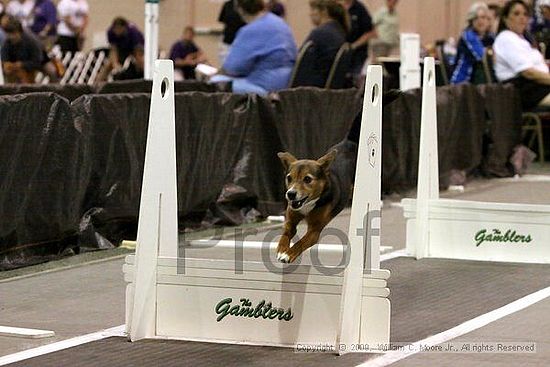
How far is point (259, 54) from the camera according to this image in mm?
11984

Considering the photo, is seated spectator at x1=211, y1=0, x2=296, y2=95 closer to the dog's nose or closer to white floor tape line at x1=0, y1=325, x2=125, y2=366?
white floor tape line at x1=0, y1=325, x2=125, y2=366

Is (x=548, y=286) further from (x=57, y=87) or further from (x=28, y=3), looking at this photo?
(x=28, y=3)

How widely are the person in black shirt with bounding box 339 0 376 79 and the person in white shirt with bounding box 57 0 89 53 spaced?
6550 mm

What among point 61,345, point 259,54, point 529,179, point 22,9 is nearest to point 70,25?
point 22,9

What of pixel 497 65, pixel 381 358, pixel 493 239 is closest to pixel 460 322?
pixel 381 358

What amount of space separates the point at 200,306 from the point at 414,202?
274cm

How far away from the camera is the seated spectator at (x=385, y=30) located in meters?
21.3

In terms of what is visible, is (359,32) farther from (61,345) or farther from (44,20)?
(61,345)

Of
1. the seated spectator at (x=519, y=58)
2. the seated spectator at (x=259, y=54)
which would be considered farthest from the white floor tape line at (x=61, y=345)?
the seated spectator at (x=519, y=58)

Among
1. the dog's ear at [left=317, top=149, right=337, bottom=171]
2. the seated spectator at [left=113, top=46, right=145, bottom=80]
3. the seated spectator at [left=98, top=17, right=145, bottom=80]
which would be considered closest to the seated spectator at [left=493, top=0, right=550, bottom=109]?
the seated spectator at [left=113, top=46, right=145, bottom=80]

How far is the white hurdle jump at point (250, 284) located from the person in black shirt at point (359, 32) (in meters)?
10.2

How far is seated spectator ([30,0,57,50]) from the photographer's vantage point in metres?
21.2

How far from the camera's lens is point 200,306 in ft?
19.3

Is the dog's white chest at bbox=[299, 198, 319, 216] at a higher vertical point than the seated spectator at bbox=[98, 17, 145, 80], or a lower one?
higher
